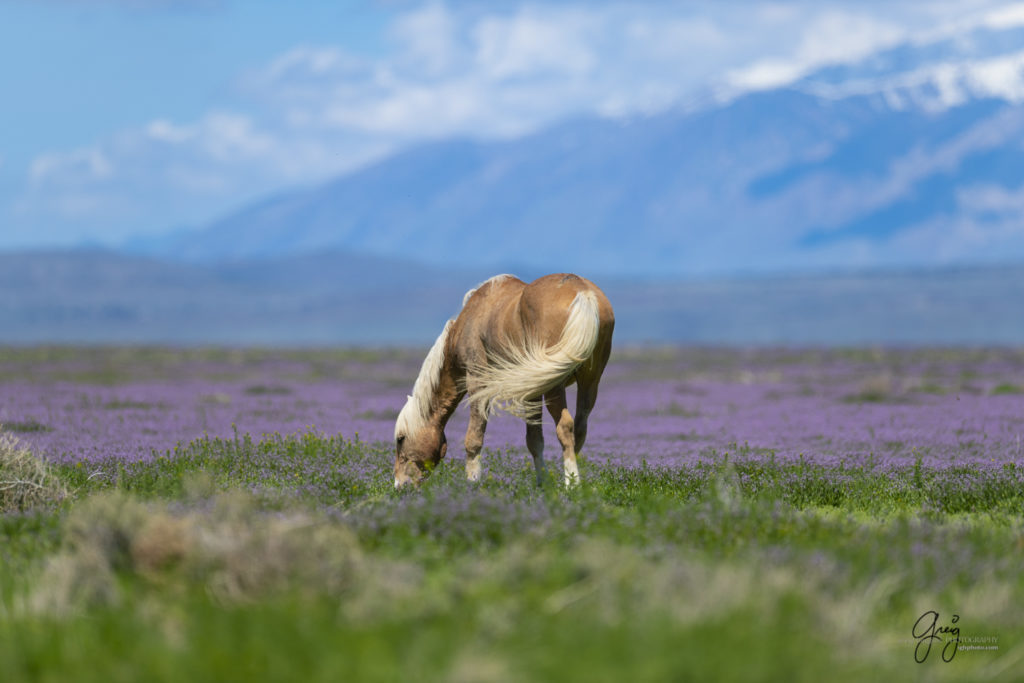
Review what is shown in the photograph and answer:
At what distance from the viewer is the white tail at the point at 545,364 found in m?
10.1

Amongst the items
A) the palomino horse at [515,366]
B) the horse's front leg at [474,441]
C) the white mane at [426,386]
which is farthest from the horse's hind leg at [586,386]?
the white mane at [426,386]

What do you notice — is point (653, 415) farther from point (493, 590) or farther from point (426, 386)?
point (493, 590)

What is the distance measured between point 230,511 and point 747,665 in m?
3.43

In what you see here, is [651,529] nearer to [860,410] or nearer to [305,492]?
[305,492]

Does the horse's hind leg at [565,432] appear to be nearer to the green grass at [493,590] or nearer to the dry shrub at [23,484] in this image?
the green grass at [493,590]

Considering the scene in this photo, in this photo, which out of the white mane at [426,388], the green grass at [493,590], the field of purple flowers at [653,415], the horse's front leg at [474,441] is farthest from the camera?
the field of purple flowers at [653,415]

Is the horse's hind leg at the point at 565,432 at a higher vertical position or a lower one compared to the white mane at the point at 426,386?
lower

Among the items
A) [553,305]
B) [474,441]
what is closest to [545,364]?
[553,305]

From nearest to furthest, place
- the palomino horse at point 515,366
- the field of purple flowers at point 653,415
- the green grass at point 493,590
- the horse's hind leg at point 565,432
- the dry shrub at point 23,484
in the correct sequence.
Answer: the green grass at point 493,590 → the dry shrub at point 23,484 → the palomino horse at point 515,366 → the horse's hind leg at point 565,432 → the field of purple flowers at point 653,415

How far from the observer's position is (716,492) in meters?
9.03

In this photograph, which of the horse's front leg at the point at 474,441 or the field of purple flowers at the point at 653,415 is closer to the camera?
the horse's front leg at the point at 474,441

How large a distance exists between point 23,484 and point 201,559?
4626 millimetres

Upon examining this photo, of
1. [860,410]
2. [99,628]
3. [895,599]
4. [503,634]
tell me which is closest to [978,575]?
[895,599]

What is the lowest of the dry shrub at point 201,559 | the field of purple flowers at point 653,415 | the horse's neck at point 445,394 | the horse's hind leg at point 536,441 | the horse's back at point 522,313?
the field of purple flowers at point 653,415
